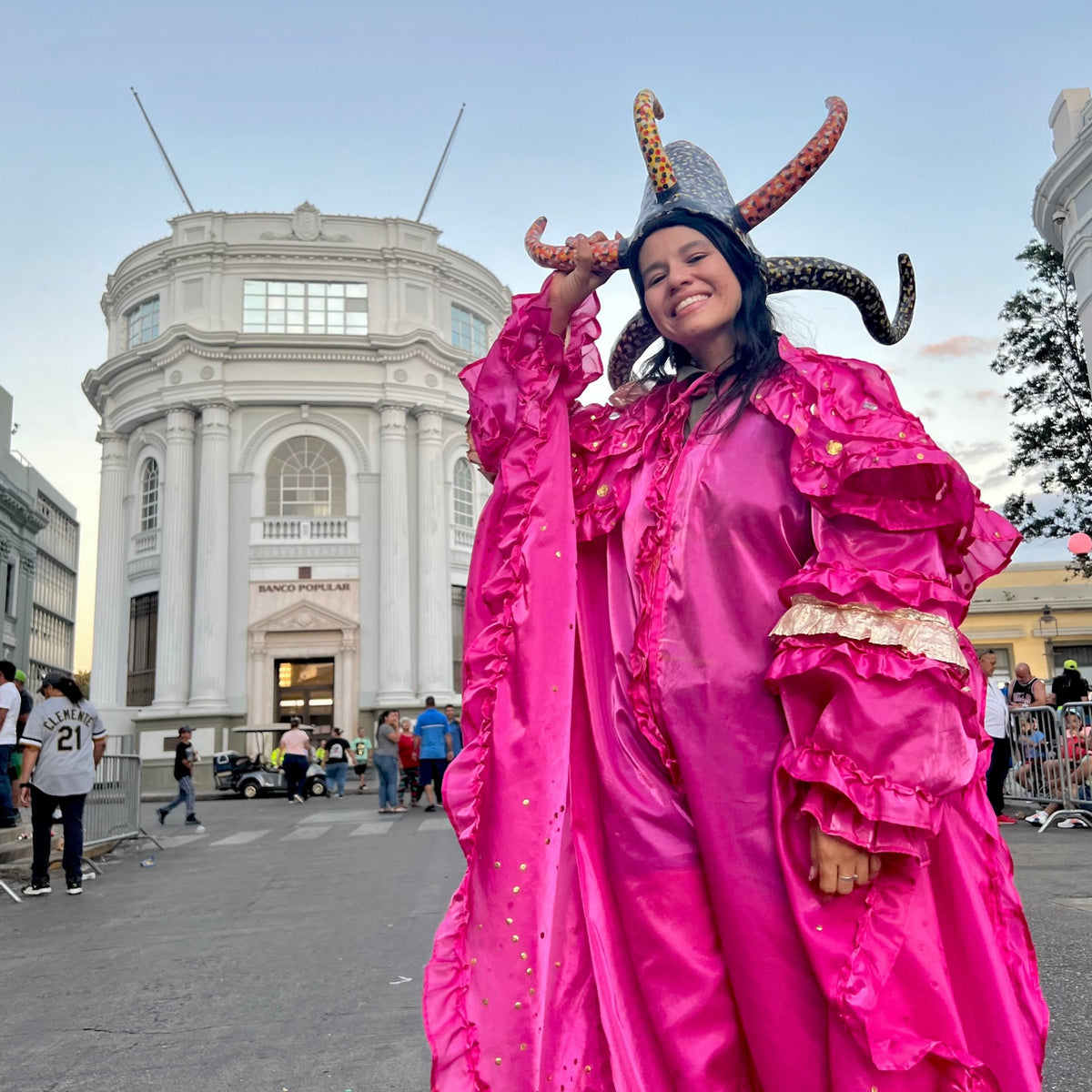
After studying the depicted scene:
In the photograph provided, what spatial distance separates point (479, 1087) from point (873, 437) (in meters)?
1.28

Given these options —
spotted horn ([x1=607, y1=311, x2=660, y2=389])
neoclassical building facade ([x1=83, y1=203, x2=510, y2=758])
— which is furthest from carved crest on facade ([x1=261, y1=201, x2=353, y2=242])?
→ spotted horn ([x1=607, y1=311, x2=660, y2=389])

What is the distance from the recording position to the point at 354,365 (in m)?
30.5

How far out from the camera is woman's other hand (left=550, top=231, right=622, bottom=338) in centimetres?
211

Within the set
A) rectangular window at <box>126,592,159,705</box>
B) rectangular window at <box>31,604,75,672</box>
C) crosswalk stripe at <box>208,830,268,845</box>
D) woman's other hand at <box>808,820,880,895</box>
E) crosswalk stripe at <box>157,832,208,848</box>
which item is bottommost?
crosswalk stripe at <box>208,830,268,845</box>

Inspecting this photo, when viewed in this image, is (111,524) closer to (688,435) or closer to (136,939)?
(136,939)

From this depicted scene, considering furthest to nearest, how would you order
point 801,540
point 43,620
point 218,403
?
point 43,620, point 218,403, point 801,540

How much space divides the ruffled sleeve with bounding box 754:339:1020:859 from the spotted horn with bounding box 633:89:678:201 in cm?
54

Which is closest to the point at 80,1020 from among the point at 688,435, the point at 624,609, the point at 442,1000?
the point at 442,1000

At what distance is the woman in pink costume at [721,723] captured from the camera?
62.2 inches

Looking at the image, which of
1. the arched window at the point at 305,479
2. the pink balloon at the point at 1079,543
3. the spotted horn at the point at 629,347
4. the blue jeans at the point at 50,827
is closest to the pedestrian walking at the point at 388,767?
the blue jeans at the point at 50,827

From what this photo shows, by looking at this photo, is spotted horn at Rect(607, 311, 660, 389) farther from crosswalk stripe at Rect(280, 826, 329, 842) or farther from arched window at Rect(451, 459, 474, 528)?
arched window at Rect(451, 459, 474, 528)

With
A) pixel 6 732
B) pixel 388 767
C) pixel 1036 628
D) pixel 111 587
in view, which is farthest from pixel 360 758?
pixel 1036 628

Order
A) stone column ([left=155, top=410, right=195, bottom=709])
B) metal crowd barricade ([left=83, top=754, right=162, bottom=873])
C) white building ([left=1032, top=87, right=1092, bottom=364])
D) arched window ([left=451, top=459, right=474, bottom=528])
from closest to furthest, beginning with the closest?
metal crowd barricade ([left=83, top=754, right=162, bottom=873]) → white building ([left=1032, top=87, right=1092, bottom=364]) → stone column ([left=155, top=410, right=195, bottom=709]) → arched window ([left=451, top=459, right=474, bottom=528])

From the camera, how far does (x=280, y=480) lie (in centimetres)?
3019
